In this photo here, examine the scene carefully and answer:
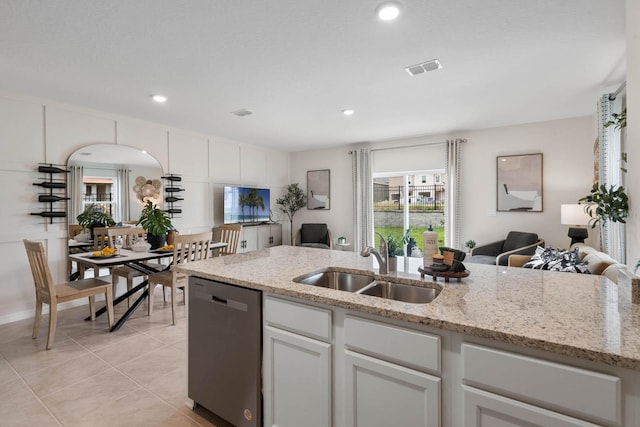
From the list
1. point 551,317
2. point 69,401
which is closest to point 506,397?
point 551,317

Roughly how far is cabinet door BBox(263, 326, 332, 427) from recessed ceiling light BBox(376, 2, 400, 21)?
206 cm

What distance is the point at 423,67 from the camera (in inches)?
115

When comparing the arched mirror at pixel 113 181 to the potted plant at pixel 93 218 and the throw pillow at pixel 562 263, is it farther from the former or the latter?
the throw pillow at pixel 562 263

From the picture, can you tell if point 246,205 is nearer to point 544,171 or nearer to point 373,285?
point 373,285

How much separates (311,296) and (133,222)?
415cm

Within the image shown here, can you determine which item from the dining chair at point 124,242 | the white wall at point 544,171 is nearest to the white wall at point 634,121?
the white wall at point 544,171

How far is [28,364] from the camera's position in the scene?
8.52 ft

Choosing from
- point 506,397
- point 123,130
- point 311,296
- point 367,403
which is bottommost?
point 367,403

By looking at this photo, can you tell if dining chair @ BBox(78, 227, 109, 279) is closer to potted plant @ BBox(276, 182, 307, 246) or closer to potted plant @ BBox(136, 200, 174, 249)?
potted plant @ BBox(136, 200, 174, 249)

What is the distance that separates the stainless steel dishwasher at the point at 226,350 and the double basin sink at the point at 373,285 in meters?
0.34

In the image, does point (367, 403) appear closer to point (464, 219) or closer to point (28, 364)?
point (28, 364)

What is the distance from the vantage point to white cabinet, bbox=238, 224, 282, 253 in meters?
6.30

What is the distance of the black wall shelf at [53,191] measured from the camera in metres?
3.73

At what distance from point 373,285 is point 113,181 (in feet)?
13.8
